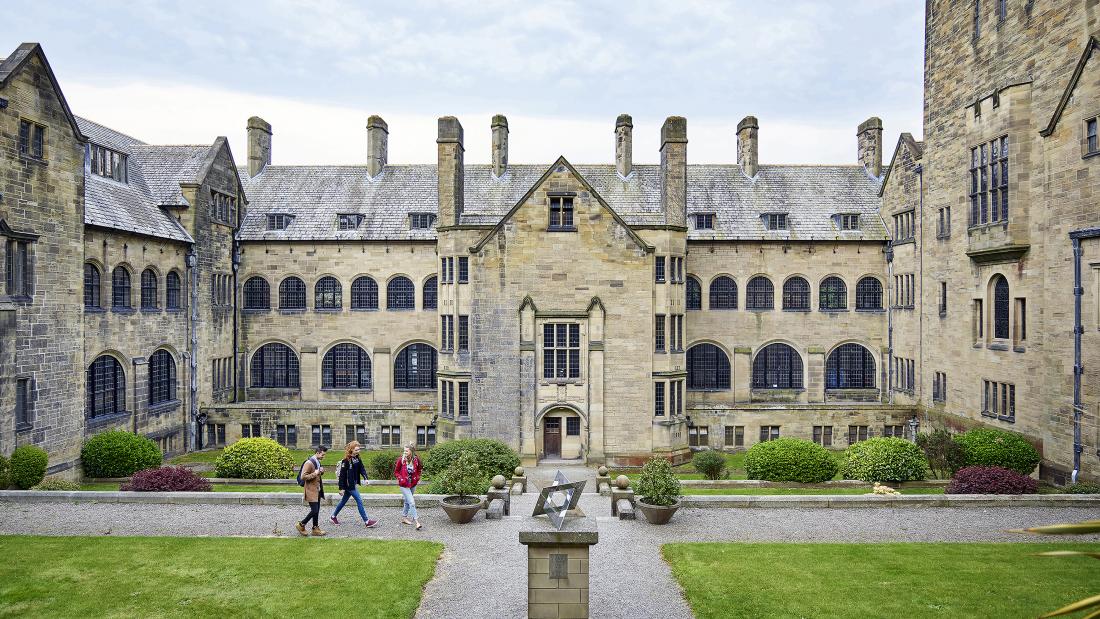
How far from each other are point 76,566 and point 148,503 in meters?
5.16

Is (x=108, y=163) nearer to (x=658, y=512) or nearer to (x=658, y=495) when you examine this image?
(x=658, y=495)

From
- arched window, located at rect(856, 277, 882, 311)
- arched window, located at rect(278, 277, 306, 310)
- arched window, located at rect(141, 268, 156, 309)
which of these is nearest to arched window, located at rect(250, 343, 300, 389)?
arched window, located at rect(278, 277, 306, 310)

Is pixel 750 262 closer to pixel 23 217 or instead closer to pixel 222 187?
pixel 222 187

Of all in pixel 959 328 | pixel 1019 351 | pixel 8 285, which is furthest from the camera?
pixel 959 328

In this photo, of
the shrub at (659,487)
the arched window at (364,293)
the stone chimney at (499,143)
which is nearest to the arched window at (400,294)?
the arched window at (364,293)

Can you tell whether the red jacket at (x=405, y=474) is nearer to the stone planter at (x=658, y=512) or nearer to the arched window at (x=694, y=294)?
the stone planter at (x=658, y=512)

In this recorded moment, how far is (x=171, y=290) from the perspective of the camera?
34188 millimetres

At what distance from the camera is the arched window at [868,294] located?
39344mm

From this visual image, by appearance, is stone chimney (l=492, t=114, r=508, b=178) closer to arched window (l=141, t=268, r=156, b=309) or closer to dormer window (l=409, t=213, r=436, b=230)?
dormer window (l=409, t=213, r=436, b=230)

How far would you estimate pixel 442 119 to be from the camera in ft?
109

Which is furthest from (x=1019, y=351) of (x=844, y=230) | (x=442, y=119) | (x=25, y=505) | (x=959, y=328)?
(x=25, y=505)

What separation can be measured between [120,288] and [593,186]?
2492 centimetres

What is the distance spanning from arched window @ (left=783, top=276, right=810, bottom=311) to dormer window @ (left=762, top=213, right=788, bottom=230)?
3.21 metres

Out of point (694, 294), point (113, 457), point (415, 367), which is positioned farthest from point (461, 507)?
point (694, 294)
